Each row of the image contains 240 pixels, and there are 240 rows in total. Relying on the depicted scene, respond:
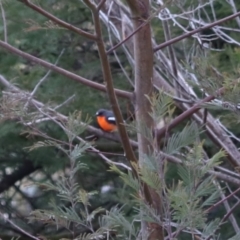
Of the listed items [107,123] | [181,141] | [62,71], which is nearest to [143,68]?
[62,71]

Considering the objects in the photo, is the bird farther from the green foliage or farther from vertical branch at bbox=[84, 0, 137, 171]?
the green foliage

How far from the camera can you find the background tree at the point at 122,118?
1.54 m

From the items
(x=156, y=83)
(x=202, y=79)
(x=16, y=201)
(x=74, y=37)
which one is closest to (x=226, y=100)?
(x=202, y=79)

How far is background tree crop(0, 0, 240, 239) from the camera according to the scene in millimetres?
1540

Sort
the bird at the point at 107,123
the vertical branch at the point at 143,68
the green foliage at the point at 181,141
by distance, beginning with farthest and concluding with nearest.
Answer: the bird at the point at 107,123, the vertical branch at the point at 143,68, the green foliage at the point at 181,141

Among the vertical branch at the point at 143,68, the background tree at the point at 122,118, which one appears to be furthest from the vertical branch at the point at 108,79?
the vertical branch at the point at 143,68

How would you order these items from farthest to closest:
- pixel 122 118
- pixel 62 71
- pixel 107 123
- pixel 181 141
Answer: pixel 107 123, pixel 62 71, pixel 122 118, pixel 181 141

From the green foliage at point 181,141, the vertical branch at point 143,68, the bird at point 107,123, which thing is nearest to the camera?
the green foliage at point 181,141

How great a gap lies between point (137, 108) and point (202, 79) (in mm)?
316

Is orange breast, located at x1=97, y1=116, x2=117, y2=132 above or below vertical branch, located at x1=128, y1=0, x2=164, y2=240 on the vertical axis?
below

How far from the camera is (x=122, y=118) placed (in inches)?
66.4

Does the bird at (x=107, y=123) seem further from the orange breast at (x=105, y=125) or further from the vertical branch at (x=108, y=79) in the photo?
the vertical branch at (x=108, y=79)

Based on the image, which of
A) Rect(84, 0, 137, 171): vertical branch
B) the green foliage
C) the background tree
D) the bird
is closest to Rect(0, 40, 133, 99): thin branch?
the background tree

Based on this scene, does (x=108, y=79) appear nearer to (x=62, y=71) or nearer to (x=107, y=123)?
(x=62, y=71)
